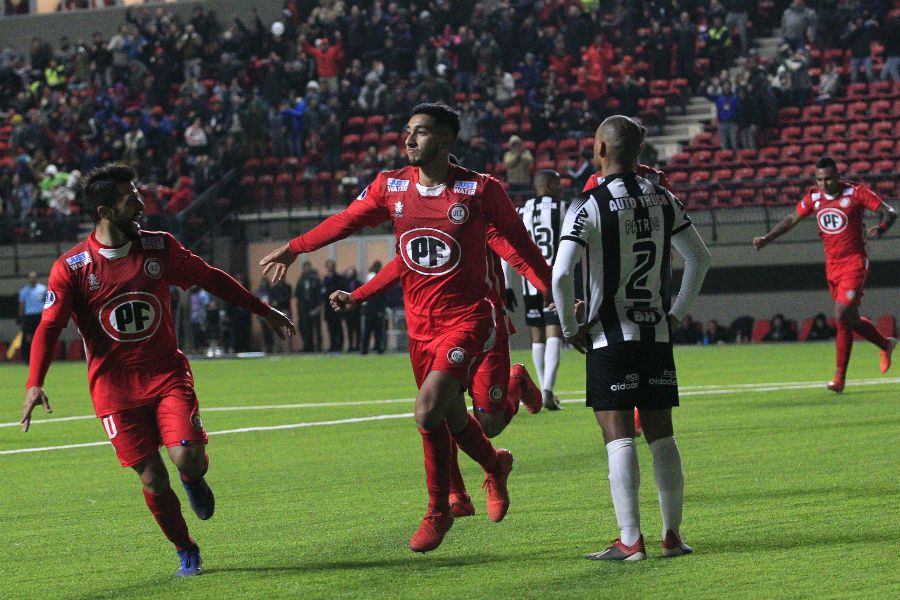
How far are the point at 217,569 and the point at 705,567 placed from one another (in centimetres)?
224

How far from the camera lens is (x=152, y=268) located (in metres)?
7.29

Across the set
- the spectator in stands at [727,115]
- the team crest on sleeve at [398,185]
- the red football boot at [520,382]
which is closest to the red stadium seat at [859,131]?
the spectator in stands at [727,115]

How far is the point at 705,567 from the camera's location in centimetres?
668

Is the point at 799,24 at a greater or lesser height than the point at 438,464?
greater

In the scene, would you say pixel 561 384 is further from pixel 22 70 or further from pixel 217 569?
pixel 22 70

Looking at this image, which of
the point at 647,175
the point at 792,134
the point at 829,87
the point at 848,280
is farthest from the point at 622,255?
the point at 829,87

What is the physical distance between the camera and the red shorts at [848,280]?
16.2 meters

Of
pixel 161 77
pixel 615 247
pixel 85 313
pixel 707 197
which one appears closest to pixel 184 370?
pixel 85 313

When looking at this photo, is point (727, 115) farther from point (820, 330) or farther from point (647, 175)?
point (647, 175)

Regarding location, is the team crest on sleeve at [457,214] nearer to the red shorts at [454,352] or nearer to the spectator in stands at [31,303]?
the red shorts at [454,352]

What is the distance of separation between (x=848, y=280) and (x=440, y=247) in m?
9.60

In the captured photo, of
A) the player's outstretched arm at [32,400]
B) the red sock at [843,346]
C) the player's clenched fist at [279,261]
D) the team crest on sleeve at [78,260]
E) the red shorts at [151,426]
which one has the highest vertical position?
the team crest on sleeve at [78,260]

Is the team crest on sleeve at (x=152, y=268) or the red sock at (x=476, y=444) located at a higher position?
the team crest on sleeve at (x=152, y=268)

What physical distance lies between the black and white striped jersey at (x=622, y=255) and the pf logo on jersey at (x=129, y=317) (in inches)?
78.4
